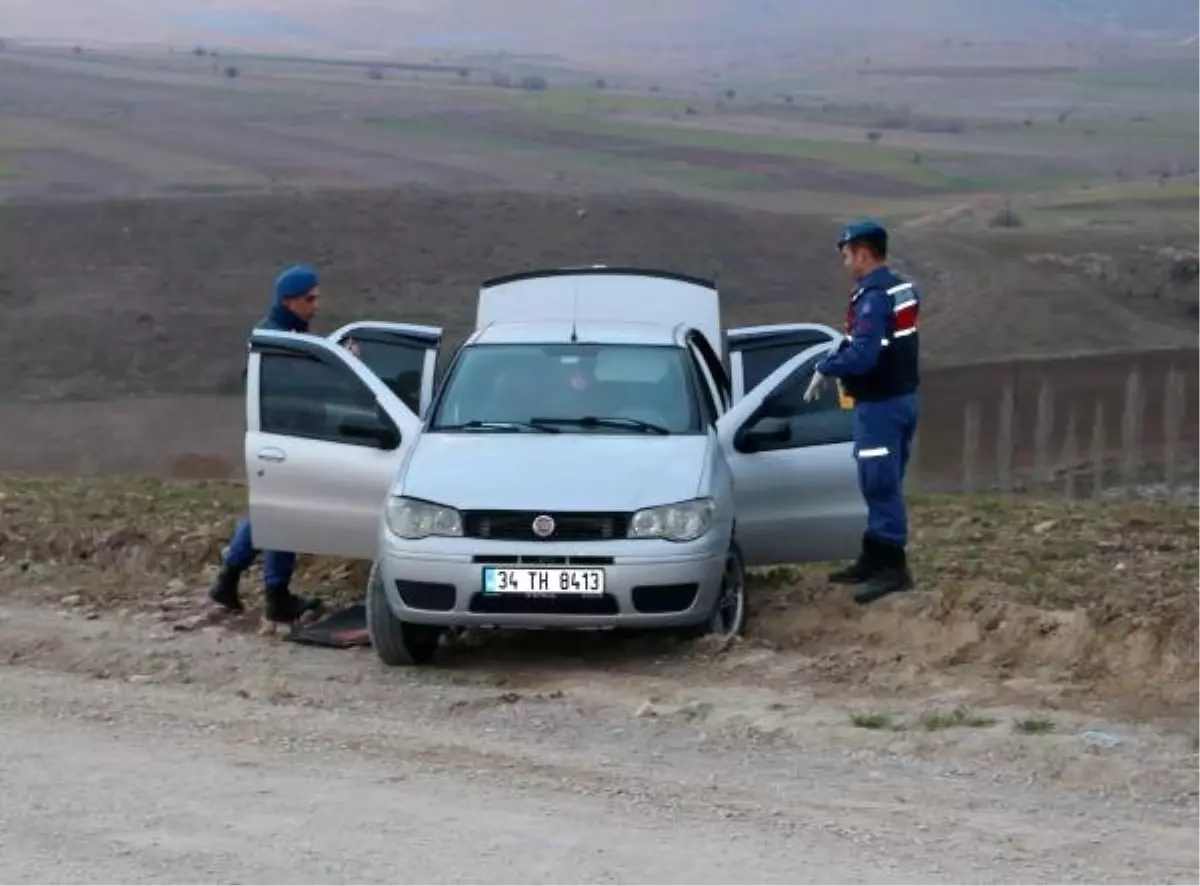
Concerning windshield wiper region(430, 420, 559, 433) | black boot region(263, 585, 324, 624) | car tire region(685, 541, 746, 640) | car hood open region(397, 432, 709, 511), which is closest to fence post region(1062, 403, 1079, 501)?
car tire region(685, 541, 746, 640)

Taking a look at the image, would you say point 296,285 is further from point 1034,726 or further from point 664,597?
point 1034,726

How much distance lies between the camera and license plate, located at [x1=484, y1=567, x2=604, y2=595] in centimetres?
958

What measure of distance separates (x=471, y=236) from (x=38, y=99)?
131ft

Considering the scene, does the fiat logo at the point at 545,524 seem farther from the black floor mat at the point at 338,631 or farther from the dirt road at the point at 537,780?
the black floor mat at the point at 338,631

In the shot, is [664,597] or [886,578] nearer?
[664,597]

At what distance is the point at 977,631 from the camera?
10320 mm

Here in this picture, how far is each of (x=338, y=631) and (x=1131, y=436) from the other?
56.6ft

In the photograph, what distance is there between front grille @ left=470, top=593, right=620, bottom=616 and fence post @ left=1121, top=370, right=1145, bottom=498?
14.7m

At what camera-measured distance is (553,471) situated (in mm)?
9914

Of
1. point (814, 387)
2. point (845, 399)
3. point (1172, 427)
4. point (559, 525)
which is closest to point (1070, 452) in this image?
point (1172, 427)

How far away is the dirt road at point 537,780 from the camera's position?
273 inches

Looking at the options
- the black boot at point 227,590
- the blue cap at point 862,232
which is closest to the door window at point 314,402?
the black boot at point 227,590

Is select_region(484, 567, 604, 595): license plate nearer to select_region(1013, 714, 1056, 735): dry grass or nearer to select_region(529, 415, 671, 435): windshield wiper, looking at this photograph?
select_region(529, 415, 671, 435): windshield wiper

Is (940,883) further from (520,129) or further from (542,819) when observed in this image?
(520,129)
